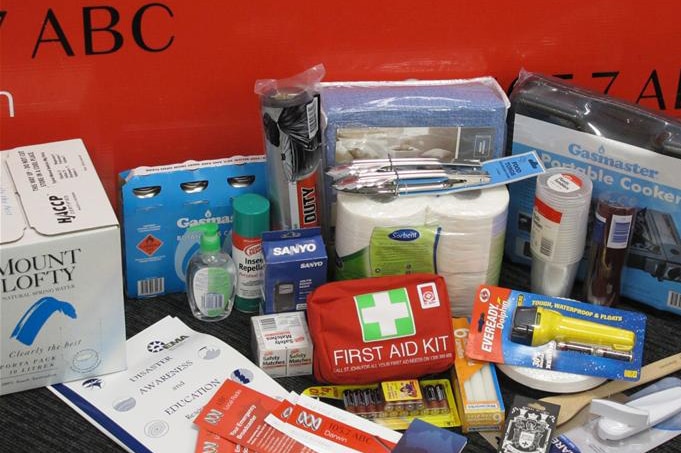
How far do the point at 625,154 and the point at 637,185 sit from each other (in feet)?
0.13

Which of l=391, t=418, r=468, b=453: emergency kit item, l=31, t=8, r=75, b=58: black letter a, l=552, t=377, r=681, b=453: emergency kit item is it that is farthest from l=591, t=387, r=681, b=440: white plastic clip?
l=31, t=8, r=75, b=58: black letter a

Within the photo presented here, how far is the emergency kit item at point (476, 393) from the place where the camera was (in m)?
1.03

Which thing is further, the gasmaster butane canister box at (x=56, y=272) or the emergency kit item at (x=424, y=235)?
the emergency kit item at (x=424, y=235)

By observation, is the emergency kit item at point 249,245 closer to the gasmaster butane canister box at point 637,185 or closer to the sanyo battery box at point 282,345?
the sanyo battery box at point 282,345

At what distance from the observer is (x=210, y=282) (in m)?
1.17

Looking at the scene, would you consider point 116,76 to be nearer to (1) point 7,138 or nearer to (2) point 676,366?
(1) point 7,138

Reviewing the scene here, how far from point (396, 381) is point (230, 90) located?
1.31ft

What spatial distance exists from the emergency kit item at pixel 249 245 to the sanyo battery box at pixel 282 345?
63 mm

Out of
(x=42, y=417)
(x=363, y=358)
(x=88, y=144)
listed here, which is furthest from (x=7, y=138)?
(x=363, y=358)

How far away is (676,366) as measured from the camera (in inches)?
44.1

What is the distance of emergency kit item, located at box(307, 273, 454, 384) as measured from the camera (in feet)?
3.46

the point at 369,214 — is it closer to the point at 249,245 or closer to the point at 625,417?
the point at 249,245

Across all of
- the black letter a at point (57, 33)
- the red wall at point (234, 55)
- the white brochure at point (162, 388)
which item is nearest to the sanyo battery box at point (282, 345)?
the white brochure at point (162, 388)

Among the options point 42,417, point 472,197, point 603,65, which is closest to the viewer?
point 42,417
